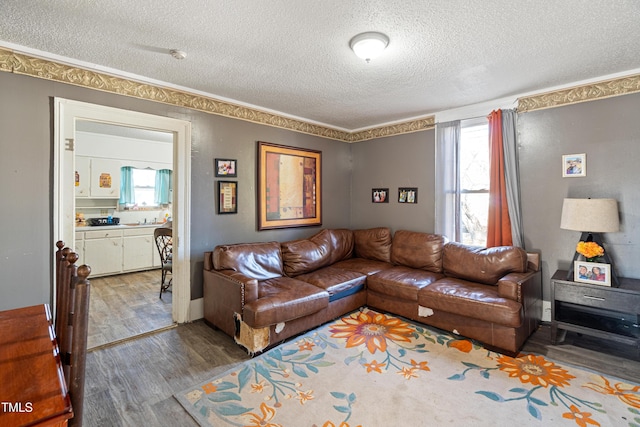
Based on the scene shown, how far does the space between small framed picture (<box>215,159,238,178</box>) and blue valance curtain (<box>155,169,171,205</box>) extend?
11.7 feet

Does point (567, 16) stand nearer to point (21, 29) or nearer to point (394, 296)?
point (394, 296)

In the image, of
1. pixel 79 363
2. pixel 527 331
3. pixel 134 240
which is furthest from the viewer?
pixel 134 240

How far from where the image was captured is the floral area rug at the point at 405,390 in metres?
1.89

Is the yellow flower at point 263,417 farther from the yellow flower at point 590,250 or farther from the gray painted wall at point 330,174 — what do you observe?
the yellow flower at point 590,250

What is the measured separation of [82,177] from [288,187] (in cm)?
404

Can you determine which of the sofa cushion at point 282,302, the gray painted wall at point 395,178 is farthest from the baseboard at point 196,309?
the gray painted wall at point 395,178

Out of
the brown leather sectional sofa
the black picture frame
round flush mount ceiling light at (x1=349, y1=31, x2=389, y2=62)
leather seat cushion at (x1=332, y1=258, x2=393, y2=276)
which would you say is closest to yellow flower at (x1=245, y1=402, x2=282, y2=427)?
the brown leather sectional sofa

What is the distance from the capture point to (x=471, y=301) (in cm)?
277

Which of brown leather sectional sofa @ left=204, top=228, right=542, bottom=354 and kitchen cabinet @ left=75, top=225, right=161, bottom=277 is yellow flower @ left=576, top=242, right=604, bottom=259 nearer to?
brown leather sectional sofa @ left=204, top=228, right=542, bottom=354

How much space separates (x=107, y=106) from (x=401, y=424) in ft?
11.4

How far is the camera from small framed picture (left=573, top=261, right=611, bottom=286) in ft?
8.52

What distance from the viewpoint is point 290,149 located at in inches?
167

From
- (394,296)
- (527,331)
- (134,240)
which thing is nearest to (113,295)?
(134,240)

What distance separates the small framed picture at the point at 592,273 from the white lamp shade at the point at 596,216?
1.00 ft
